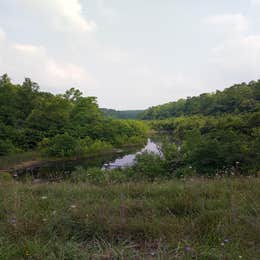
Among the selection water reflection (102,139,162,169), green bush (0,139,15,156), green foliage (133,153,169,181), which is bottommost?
water reflection (102,139,162,169)

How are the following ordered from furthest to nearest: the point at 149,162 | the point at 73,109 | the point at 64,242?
the point at 73,109 → the point at 149,162 → the point at 64,242

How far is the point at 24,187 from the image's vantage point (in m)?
3.80

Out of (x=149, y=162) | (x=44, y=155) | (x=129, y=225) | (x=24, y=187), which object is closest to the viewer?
(x=129, y=225)

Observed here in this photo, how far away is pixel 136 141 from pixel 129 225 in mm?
50618

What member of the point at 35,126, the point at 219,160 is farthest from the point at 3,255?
A: the point at 35,126

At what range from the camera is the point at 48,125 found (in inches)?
1502

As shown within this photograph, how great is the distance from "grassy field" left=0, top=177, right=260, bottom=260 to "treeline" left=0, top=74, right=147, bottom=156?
3036 cm

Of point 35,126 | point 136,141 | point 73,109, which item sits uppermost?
point 73,109

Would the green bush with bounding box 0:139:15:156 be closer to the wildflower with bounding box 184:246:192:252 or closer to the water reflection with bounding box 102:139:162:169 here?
the water reflection with bounding box 102:139:162:169

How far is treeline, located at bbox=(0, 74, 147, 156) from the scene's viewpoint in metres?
32.5

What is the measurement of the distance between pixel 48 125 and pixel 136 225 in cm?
3843

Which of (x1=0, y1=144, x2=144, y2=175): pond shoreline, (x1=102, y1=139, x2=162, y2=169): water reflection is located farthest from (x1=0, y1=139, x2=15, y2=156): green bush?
(x1=102, y1=139, x2=162, y2=169): water reflection

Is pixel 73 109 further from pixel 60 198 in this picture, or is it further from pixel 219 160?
pixel 60 198

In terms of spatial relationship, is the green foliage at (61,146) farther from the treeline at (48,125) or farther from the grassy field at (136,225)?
the grassy field at (136,225)
